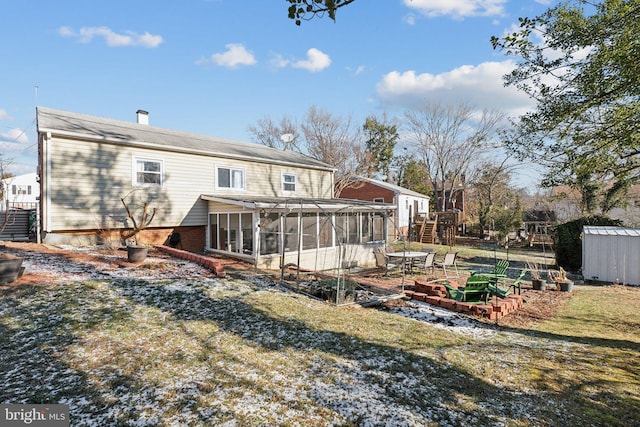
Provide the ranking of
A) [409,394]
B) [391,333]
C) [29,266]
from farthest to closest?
1. [29,266]
2. [391,333]
3. [409,394]

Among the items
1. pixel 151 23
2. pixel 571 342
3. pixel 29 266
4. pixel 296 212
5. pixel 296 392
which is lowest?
pixel 571 342

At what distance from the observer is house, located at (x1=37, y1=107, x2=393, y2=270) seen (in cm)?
1083

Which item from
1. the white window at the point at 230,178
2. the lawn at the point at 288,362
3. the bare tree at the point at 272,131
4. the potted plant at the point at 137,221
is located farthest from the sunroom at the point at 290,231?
the bare tree at the point at 272,131

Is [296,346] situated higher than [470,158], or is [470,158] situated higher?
[470,158]

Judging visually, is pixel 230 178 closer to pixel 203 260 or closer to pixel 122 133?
pixel 122 133

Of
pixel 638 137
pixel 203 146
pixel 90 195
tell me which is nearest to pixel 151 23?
pixel 203 146

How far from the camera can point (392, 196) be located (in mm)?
27969

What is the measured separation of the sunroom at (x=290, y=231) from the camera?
1163 centimetres

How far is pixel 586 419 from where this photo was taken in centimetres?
337

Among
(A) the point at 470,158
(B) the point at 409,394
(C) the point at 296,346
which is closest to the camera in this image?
(B) the point at 409,394

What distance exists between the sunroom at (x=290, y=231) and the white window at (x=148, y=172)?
1.92 metres

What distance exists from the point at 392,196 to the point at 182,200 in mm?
18995

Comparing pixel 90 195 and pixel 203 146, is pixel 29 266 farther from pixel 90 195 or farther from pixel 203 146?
pixel 203 146

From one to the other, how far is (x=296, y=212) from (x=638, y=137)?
9.72 meters
